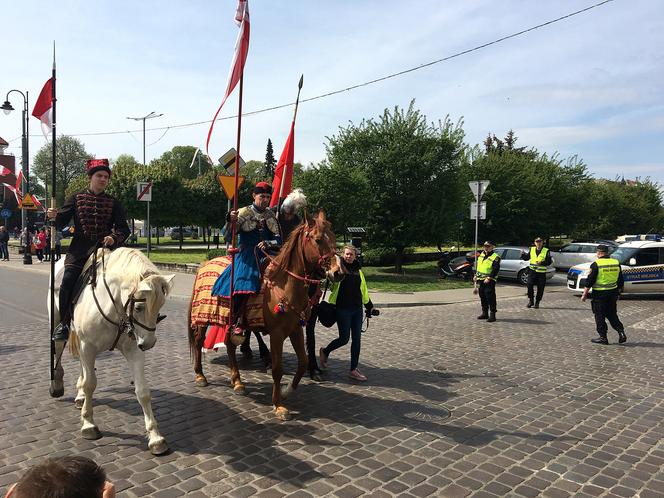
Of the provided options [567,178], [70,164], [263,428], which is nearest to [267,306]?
[263,428]

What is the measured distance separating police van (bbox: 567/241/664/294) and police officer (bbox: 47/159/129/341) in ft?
51.4

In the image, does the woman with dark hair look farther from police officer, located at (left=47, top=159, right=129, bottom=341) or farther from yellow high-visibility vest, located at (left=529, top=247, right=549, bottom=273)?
yellow high-visibility vest, located at (left=529, top=247, right=549, bottom=273)

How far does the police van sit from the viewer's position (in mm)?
16484

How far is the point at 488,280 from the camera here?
11.8m

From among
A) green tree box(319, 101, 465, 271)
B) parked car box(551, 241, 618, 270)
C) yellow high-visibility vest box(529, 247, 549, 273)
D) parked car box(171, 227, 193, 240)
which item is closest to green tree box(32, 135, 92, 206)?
parked car box(171, 227, 193, 240)

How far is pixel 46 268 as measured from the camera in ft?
73.6

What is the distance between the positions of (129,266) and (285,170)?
3.26 metres

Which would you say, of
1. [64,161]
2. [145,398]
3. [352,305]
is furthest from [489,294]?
[64,161]

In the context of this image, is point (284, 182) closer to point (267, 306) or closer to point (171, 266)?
point (267, 306)

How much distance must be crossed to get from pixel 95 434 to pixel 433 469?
3193 millimetres

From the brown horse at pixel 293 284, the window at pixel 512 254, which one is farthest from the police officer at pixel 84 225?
the window at pixel 512 254

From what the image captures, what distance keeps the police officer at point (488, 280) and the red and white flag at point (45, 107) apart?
9552 mm

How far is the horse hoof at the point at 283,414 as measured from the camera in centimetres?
530

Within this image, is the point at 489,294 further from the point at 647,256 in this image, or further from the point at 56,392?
the point at 56,392
